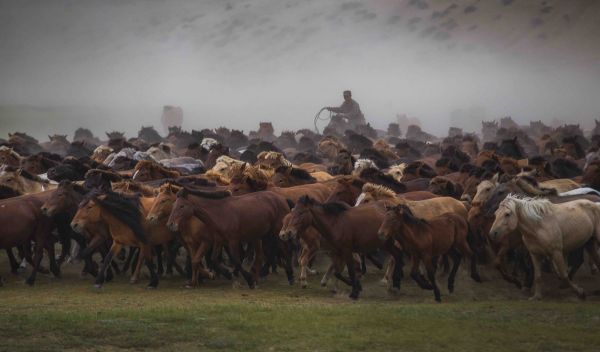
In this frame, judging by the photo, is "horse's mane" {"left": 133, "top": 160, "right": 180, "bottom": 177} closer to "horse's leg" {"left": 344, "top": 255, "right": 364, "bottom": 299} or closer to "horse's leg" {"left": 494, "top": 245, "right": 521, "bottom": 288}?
"horse's leg" {"left": 344, "top": 255, "right": 364, "bottom": 299}

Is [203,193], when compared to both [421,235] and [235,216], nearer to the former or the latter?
[235,216]

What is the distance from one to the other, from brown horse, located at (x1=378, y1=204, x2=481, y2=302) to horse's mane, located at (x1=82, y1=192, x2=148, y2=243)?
4.42m

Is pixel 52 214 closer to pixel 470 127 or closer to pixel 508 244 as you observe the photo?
pixel 508 244

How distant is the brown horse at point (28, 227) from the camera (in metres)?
15.1

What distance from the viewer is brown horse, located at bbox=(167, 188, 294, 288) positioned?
46.9ft

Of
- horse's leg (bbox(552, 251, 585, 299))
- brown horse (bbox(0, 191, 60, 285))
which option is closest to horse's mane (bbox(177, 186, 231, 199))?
brown horse (bbox(0, 191, 60, 285))

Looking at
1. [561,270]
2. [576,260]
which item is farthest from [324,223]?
Result: [576,260]

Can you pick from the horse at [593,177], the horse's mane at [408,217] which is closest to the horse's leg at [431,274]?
the horse's mane at [408,217]

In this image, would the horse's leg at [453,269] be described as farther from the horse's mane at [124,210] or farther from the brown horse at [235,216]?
the horse's mane at [124,210]

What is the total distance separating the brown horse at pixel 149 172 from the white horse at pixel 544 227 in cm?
820

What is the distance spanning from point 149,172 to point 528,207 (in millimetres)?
8862

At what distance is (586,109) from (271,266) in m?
65.4

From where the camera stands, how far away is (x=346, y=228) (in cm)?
1381

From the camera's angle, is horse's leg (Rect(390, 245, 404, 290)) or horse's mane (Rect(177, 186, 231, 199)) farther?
horse's mane (Rect(177, 186, 231, 199))
